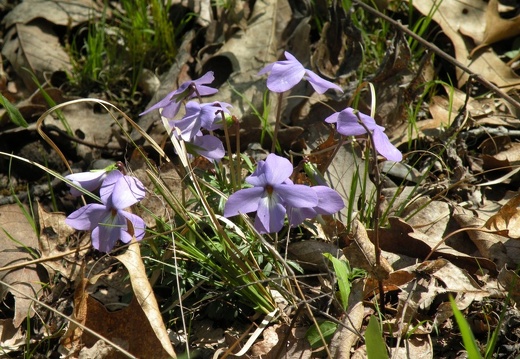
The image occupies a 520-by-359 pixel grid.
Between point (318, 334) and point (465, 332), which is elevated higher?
point (465, 332)

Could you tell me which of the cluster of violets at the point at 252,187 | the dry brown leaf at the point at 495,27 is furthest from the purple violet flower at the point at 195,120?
the dry brown leaf at the point at 495,27

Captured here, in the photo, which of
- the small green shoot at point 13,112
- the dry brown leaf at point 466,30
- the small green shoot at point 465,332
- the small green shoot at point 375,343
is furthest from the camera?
the dry brown leaf at point 466,30

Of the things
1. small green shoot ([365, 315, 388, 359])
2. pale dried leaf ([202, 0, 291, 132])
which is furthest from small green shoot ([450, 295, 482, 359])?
pale dried leaf ([202, 0, 291, 132])

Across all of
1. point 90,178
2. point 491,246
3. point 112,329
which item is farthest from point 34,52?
point 491,246

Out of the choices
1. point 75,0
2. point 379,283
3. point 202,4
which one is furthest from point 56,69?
point 379,283

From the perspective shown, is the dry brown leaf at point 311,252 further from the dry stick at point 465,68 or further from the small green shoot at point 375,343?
the dry stick at point 465,68

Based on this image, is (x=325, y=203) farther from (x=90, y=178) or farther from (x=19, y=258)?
(x=19, y=258)

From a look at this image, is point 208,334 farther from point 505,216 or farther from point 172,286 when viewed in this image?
point 505,216
